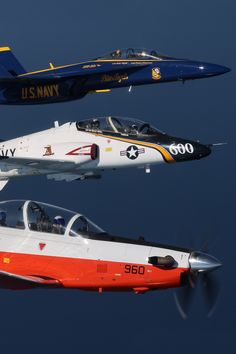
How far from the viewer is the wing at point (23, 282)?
3009 cm

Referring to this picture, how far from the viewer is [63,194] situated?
119 metres

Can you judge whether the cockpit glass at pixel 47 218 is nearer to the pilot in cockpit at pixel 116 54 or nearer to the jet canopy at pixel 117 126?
the jet canopy at pixel 117 126

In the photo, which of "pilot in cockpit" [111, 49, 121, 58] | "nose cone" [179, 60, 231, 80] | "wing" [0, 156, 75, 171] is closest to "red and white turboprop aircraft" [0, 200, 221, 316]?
"wing" [0, 156, 75, 171]

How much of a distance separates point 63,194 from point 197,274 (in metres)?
89.6

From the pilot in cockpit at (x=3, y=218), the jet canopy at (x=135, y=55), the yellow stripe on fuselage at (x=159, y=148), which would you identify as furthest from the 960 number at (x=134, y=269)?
the jet canopy at (x=135, y=55)

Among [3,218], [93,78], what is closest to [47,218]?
[3,218]

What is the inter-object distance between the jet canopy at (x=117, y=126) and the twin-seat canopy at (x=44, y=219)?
9332 mm

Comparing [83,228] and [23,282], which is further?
[83,228]

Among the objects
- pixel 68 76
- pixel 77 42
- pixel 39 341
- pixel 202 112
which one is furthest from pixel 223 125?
pixel 68 76

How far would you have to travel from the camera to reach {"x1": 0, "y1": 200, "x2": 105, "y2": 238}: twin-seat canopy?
30.9 metres

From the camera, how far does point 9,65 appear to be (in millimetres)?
49469

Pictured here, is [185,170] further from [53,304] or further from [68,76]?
[68,76]

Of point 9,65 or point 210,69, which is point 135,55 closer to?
point 210,69

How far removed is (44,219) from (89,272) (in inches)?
75.8
